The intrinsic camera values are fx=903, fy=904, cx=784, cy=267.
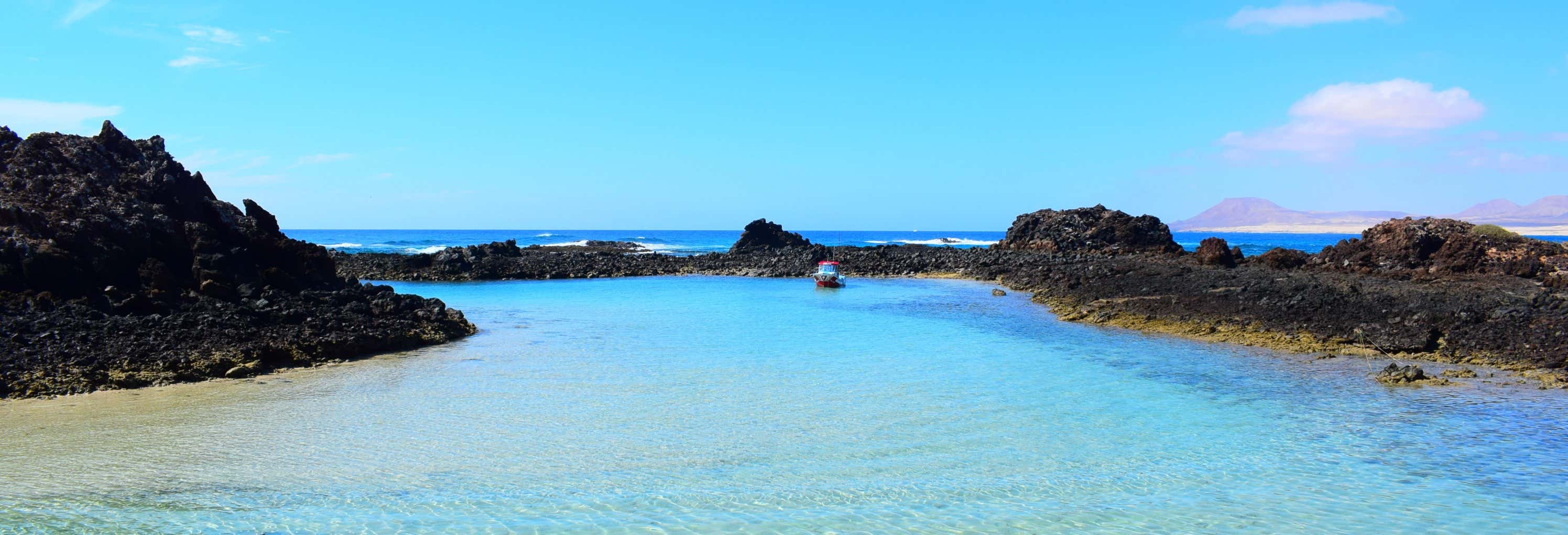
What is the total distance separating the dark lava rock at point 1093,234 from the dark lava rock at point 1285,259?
10657 millimetres

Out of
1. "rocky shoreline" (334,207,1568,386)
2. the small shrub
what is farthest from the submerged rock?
the small shrub

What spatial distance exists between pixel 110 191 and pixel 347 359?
646 centimetres

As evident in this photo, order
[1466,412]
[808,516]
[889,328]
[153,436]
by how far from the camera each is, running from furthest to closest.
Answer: [889,328]
[1466,412]
[153,436]
[808,516]

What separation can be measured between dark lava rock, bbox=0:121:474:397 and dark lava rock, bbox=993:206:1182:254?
37.3 m

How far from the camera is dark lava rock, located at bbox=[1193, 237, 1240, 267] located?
3469cm

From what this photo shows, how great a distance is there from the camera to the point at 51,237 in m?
16.0

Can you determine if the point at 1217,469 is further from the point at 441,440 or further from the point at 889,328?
the point at 889,328

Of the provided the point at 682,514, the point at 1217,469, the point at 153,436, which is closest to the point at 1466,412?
the point at 1217,469

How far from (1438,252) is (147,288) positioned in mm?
33945

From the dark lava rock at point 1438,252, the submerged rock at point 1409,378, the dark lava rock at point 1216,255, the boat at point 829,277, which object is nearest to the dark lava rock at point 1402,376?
the submerged rock at point 1409,378

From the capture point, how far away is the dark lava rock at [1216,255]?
1366 inches

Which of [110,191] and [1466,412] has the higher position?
[110,191]

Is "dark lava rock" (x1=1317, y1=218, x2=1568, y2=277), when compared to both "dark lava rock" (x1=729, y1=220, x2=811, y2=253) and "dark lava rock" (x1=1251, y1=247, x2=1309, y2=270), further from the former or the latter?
"dark lava rock" (x1=729, y1=220, x2=811, y2=253)

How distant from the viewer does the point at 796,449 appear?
10.1m
